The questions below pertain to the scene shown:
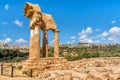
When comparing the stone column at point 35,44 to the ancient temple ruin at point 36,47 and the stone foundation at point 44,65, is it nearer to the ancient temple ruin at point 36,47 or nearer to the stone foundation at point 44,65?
the ancient temple ruin at point 36,47

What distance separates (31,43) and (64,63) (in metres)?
4.54

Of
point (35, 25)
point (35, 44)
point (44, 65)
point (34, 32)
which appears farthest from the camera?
point (34, 32)

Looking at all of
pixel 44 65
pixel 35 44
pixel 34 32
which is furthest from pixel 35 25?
pixel 44 65

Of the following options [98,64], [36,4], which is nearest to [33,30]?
[36,4]

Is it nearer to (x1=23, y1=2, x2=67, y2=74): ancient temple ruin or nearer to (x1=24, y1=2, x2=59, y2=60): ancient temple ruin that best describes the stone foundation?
(x1=23, y1=2, x2=67, y2=74): ancient temple ruin

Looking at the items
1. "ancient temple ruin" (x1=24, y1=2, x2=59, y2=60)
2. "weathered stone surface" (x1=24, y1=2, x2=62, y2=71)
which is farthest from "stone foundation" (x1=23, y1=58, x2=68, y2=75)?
"ancient temple ruin" (x1=24, y1=2, x2=59, y2=60)

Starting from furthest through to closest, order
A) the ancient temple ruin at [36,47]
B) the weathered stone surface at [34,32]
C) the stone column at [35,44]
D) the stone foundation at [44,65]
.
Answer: the stone column at [35,44]
the weathered stone surface at [34,32]
the ancient temple ruin at [36,47]
the stone foundation at [44,65]

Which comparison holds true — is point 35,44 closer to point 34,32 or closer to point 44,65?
point 34,32

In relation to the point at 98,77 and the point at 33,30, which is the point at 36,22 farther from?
the point at 98,77

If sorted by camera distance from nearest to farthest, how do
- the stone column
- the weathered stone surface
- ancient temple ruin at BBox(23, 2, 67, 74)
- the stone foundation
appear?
the stone foundation, ancient temple ruin at BBox(23, 2, 67, 74), the weathered stone surface, the stone column

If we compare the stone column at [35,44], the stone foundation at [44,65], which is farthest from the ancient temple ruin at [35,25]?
the stone foundation at [44,65]

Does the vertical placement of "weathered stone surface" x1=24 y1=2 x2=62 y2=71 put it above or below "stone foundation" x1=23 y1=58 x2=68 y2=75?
above

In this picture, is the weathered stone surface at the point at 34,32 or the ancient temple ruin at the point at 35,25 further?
the ancient temple ruin at the point at 35,25

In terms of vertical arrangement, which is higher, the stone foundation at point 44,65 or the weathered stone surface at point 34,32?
the weathered stone surface at point 34,32
